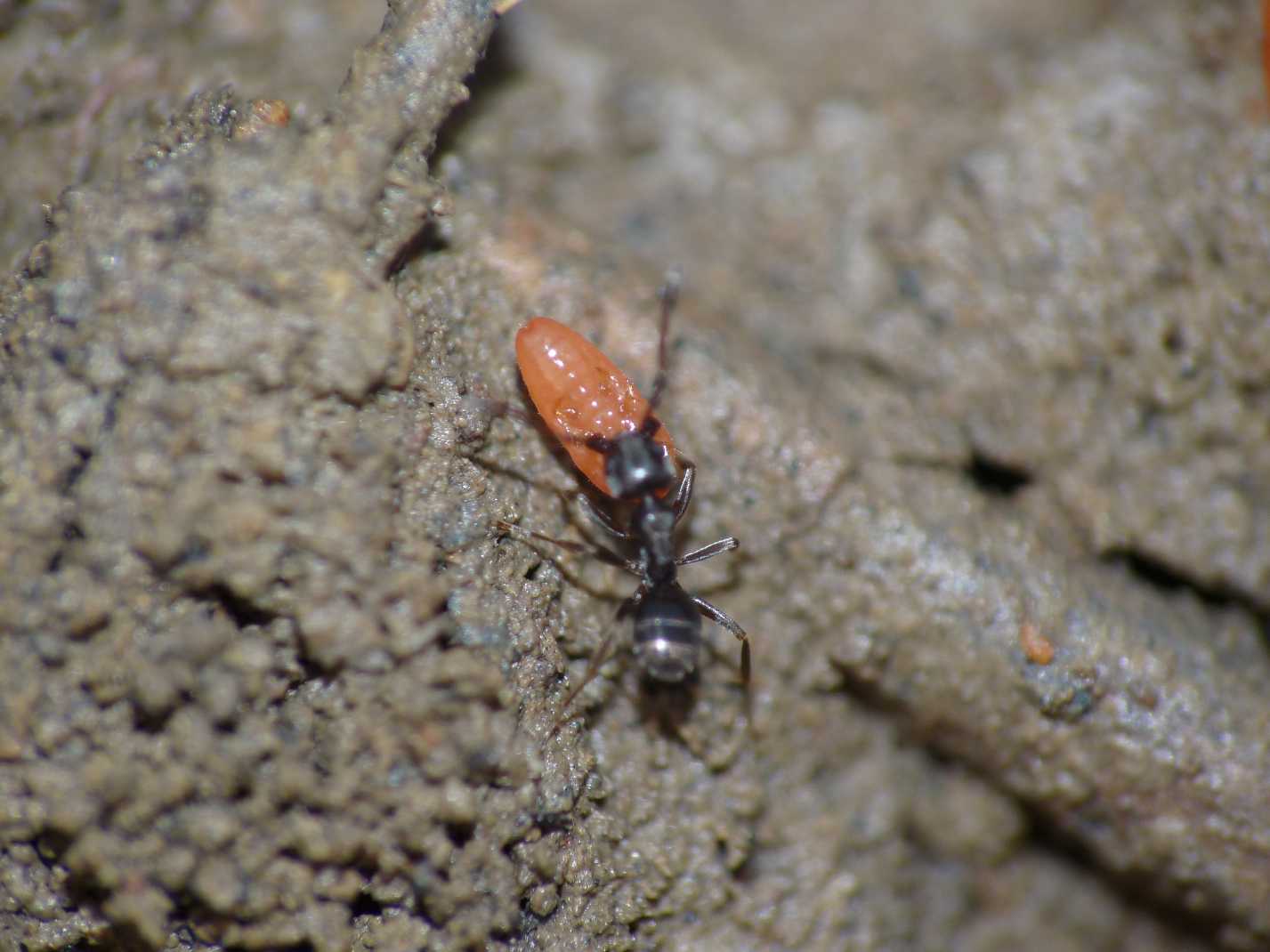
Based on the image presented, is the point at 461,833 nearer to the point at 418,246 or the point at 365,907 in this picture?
the point at 365,907

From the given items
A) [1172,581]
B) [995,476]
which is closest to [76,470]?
[995,476]

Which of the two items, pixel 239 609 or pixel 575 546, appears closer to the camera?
pixel 239 609

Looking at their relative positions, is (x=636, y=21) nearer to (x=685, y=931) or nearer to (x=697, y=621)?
(x=697, y=621)

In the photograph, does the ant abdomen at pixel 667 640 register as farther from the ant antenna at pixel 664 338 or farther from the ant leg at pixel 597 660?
the ant antenna at pixel 664 338

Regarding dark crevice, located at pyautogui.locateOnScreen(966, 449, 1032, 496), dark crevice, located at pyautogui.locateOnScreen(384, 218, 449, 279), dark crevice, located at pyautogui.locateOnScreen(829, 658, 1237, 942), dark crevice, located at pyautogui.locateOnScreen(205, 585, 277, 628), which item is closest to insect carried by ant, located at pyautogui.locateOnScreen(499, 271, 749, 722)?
dark crevice, located at pyautogui.locateOnScreen(384, 218, 449, 279)

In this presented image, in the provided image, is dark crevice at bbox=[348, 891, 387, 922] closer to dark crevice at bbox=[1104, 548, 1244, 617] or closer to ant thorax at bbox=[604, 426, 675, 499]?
ant thorax at bbox=[604, 426, 675, 499]

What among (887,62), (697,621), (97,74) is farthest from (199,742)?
(887,62)

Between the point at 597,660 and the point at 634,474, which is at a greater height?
→ the point at 634,474
